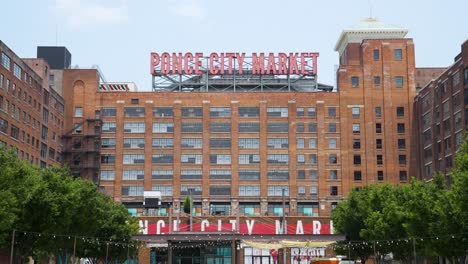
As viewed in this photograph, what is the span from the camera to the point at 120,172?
513 ft

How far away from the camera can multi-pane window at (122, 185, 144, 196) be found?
156 metres

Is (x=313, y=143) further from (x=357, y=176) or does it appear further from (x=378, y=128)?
(x=378, y=128)

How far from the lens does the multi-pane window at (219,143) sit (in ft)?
517

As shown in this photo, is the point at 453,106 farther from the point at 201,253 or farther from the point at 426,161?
the point at 201,253

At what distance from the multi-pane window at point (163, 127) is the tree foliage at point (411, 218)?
5710cm

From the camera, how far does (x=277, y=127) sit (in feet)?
518

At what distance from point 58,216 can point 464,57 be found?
6902cm

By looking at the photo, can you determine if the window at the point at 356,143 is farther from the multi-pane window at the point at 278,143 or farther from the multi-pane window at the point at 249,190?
the multi-pane window at the point at 249,190

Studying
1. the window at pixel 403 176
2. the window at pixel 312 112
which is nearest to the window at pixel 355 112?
the window at pixel 312 112

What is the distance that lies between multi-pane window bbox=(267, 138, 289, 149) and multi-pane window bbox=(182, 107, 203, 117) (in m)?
15.8

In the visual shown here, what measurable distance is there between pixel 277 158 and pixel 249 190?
29.2 ft

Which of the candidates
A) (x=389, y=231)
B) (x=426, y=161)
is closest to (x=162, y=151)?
(x=426, y=161)

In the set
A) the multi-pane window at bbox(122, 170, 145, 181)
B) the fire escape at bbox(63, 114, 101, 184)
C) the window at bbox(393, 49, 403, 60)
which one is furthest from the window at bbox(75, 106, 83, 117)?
the window at bbox(393, 49, 403, 60)

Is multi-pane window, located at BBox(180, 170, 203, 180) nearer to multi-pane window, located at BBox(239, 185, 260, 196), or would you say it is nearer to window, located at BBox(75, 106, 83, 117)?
multi-pane window, located at BBox(239, 185, 260, 196)
